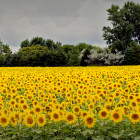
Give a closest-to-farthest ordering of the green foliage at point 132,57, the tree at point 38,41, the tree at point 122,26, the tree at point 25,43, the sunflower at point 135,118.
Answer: the sunflower at point 135,118
the green foliage at point 132,57
the tree at point 122,26
the tree at point 38,41
the tree at point 25,43

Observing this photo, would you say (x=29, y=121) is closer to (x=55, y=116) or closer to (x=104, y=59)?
(x=55, y=116)

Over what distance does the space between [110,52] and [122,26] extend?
819 cm

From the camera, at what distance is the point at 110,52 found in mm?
49500

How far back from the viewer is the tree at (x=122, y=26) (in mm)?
53000

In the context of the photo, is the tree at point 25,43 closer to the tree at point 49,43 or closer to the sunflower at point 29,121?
the tree at point 49,43

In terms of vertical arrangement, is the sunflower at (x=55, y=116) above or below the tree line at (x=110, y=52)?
below

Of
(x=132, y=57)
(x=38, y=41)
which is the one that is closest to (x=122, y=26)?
(x=132, y=57)

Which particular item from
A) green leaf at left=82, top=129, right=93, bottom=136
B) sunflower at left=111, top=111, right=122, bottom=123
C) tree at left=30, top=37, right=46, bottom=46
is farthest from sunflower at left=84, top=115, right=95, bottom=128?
tree at left=30, top=37, right=46, bottom=46

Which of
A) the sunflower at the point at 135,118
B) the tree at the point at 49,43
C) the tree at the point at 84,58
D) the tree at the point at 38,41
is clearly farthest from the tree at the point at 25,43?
the sunflower at the point at 135,118

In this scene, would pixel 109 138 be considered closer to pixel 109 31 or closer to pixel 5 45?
pixel 109 31

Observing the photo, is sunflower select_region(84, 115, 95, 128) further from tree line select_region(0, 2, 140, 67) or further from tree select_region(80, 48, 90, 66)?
tree select_region(80, 48, 90, 66)

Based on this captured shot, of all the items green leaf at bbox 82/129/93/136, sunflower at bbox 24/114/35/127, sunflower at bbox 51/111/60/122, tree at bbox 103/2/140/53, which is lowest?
green leaf at bbox 82/129/93/136

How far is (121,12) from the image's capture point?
5572cm

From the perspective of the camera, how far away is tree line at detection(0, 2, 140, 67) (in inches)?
1824
